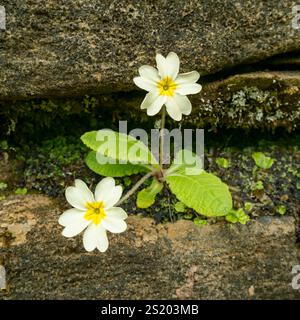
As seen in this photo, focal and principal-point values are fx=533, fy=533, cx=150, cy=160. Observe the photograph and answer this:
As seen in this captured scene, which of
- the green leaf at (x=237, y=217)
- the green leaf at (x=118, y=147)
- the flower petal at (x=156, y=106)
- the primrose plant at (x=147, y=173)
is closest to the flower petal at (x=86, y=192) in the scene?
the primrose plant at (x=147, y=173)

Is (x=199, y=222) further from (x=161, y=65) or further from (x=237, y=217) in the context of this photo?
(x=161, y=65)

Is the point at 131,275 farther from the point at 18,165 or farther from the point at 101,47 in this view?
the point at 101,47

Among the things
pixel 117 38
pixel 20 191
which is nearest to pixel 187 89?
pixel 117 38

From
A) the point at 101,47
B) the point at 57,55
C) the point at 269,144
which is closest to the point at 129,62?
the point at 101,47

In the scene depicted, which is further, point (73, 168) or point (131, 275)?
point (73, 168)

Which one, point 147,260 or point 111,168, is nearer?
point 147,260

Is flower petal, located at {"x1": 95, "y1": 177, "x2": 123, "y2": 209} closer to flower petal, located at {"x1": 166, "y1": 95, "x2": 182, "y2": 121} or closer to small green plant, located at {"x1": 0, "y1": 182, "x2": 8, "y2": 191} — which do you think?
flower petal, located at {"x1": 166, "y1": 95, "x2": 182, "y2": 121}
